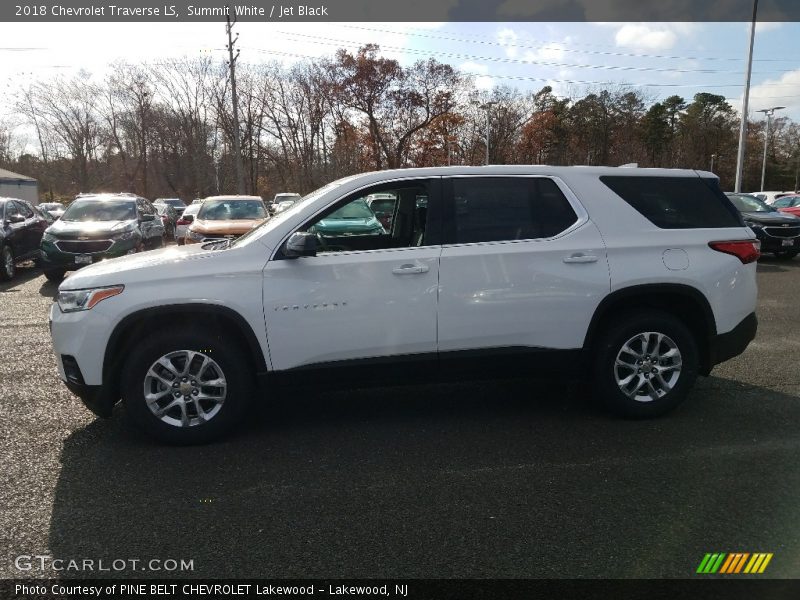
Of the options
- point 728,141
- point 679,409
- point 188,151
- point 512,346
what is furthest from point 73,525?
point 728,141

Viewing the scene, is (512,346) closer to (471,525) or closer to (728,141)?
(471,525)

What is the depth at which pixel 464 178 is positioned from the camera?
448cm

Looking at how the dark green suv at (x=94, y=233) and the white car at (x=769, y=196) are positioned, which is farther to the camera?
the white car at (x=769, y=196)

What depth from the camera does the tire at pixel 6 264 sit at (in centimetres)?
1265

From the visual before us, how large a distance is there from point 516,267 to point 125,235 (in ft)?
33.5

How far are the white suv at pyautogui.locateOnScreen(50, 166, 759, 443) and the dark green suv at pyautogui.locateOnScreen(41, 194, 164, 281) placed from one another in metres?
8.16

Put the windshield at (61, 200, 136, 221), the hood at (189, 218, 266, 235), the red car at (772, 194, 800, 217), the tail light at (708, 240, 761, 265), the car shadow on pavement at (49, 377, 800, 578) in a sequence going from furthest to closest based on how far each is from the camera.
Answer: the red car at (772, 194, 800, 217)
the windshield at (61, 200, 136, 221)
the hood at (189, 218, 266, 235)
the tail light at (708, 240, 761, 265)
the car shadow on pavement at (49, 377, 800, 578)

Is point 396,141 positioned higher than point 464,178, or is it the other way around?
point 396,141

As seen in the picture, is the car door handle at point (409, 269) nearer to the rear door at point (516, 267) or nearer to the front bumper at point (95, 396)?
the rear door at point (516, 267)

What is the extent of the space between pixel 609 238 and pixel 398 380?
1.89 metres

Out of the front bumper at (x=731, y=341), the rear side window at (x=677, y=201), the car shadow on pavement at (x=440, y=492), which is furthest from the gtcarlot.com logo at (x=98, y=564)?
the front bumper at (x=731, y=341)

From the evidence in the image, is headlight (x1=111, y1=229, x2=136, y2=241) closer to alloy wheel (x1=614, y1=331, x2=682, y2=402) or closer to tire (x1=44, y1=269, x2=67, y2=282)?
tire (x1=44, y1=269, x2=67, y2=282)

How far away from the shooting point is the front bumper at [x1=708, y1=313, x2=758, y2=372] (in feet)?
15.3

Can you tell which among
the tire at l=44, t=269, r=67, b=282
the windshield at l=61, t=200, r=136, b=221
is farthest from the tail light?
the tire at l=44, t=269, r=67, b=282
